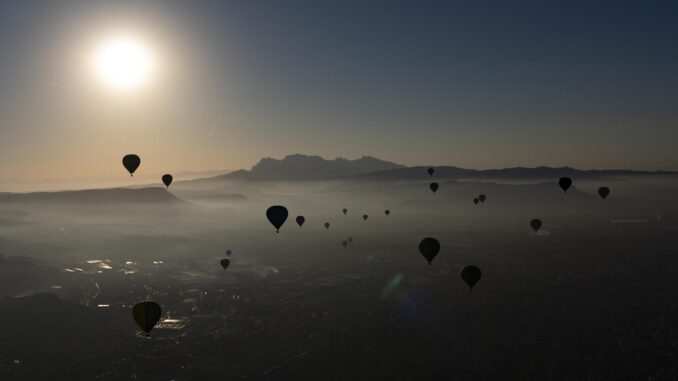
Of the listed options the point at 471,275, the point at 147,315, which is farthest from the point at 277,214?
the point at 471,275

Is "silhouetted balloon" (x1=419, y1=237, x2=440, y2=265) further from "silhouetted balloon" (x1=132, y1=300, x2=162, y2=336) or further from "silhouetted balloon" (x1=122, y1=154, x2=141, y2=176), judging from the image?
"silhouetted balloon" (x1=122, y1=154, x2=141, y2=176)

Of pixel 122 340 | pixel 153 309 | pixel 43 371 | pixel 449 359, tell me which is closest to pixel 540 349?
pixel 449 359

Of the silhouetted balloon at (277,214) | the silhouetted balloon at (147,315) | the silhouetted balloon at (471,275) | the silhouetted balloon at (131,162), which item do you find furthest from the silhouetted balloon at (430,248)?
the silhouetted balloon at (131,162)

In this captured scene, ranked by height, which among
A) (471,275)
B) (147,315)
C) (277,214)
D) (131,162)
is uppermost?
(131,162)

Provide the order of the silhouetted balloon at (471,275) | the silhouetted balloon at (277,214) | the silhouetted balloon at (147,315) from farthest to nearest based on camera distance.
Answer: the silhouetted balloon at (277,214) < the silhouetted balloon at (471,275) < the silhouetted balloon at (147,315)

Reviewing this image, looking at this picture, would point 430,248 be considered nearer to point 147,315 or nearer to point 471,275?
point 471,275

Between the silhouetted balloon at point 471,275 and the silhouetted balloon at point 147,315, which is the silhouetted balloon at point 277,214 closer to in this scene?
the silhouetted balloon at point 147,315

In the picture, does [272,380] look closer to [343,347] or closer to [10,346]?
[343,347]

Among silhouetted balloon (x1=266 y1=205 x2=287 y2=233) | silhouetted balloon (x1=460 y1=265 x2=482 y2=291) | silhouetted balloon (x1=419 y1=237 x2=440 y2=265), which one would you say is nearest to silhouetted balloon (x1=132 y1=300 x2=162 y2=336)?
silhouetted balloon (x1=266 y1=205 x2=287 y2=233)

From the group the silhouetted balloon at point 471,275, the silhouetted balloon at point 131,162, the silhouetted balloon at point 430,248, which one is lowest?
the silhouetted balloon at point 471,275
